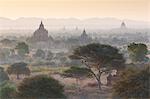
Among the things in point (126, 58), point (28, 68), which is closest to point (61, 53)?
point (28, 68)

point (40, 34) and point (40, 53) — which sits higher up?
point (40, 34)

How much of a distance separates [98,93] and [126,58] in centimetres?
35

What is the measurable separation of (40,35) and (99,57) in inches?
19.0

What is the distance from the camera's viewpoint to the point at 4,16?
324cm

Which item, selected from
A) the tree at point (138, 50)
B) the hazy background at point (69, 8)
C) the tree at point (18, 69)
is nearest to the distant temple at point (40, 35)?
the hazy background at point (69, 8)

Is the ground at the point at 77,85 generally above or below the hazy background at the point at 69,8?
below

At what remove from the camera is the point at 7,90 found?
3.28 m

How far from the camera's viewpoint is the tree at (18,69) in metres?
3.24

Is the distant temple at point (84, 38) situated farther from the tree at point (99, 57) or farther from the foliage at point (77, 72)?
the foliage at point (77, 72)

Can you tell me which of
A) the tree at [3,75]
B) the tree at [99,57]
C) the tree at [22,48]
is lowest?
the tree at [3,75]

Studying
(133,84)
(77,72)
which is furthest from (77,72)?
(133,84)

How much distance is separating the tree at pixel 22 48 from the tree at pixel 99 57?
387mm

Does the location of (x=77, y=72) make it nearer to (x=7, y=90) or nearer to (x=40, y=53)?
(x=40, y=53)

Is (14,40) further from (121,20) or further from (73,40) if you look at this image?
(121,20)
